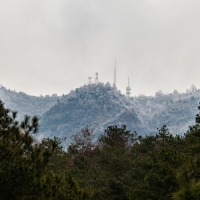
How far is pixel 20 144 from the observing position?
1094 cm

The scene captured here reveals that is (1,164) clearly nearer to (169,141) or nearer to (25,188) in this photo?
(25,188)

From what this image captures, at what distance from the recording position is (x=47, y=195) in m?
10.3

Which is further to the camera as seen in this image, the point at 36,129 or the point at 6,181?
the point at 36,129

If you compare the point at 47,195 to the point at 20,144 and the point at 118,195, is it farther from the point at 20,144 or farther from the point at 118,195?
the point at 118,195

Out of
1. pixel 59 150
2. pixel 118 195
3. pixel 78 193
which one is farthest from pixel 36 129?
pixel 59 150

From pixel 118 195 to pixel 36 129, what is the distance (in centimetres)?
1324

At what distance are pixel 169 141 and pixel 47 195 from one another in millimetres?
24542

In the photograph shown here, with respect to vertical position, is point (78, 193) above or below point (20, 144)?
below

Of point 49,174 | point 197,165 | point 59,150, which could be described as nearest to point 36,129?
point 49,174

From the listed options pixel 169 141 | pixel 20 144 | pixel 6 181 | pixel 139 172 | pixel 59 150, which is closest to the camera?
pixel 6 181

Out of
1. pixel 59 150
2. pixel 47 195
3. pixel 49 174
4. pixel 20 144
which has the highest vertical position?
pixel 59 150

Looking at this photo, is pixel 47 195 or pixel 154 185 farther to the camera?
pixel 154 185

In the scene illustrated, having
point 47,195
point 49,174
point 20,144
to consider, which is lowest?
point 47,195

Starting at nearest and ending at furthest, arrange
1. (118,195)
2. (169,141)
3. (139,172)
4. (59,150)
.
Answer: (118,195)
(139,172)
(169,141)
(59,150)
